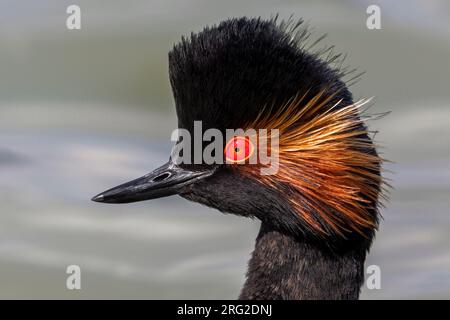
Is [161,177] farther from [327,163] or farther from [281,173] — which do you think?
[327,163]

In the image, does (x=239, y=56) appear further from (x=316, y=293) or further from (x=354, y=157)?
(x=316, y=293)

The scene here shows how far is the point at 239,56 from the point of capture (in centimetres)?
352

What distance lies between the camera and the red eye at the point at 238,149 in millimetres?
3715

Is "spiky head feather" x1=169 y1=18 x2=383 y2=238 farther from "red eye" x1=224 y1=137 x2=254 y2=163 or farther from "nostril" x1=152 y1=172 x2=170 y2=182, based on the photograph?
"nostril" x1=152 y1=172 x2=170 y2=182

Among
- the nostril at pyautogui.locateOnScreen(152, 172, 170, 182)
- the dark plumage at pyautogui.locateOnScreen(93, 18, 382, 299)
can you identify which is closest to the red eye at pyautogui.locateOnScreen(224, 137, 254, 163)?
the dark plumage at pyautogui.locateOnScreen(93, 18, 382, 299)

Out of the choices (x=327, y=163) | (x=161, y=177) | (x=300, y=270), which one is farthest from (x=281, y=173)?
(x=161, y=177)

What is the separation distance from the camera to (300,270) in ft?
12.3

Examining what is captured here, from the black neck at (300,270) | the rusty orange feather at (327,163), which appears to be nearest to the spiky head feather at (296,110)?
the rusty orange feather at (327,163)

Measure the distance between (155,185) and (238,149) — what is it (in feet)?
1.75

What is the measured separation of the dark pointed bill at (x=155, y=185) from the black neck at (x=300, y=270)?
1.71 feet

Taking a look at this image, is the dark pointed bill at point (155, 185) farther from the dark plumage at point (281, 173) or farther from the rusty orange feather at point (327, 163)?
the rusty orange feather at point (327, 163)

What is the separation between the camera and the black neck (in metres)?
3.72

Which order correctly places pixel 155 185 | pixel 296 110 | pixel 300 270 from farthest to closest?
pixel 155 185, pixel 300 270, pixel 296 110
